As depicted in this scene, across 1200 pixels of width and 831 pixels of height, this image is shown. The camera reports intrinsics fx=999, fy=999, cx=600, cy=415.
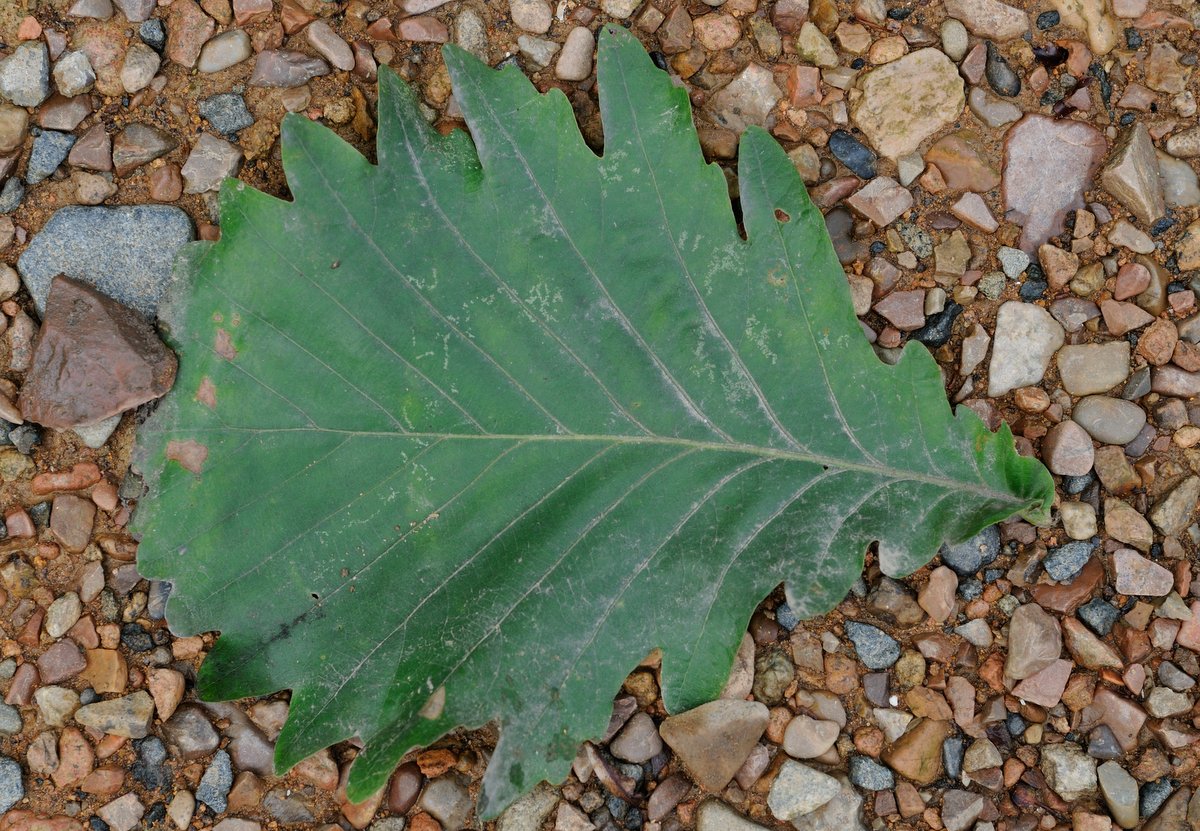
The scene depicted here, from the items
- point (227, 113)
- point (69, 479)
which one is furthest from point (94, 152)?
point (69, 479)

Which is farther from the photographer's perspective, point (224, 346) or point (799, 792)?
point (799, 792)

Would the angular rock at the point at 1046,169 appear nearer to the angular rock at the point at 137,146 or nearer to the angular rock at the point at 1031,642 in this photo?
the angular rock at the point at 1031,642

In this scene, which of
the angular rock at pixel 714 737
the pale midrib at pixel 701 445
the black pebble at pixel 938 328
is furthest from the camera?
the black pebble at pixel 938 328

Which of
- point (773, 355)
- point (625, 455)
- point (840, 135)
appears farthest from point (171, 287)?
point (840, 135)

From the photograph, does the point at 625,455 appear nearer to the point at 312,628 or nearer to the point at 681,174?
the point at 681,174

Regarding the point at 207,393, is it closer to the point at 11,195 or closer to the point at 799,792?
the point at 11,195

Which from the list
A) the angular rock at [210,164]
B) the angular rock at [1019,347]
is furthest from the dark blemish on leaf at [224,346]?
the angular rock at [1019,347]

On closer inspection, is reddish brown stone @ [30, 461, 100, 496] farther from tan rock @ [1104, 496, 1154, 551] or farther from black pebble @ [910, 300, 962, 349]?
A: tan rock @ [1104, 496, 1154, 551]
